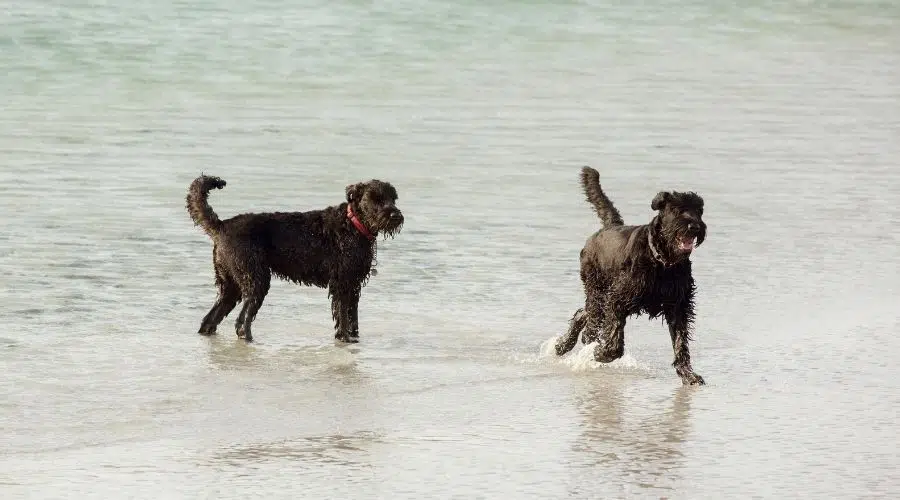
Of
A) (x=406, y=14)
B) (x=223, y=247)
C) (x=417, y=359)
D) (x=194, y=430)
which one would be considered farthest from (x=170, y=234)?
(x=406, y=14)

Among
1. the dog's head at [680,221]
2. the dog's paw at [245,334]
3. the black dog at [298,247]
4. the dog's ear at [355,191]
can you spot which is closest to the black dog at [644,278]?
the dog's head at [680,221]

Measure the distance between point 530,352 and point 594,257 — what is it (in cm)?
66

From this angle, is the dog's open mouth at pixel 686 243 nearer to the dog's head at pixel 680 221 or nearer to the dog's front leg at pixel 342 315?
the dog's head at pixel 680 221

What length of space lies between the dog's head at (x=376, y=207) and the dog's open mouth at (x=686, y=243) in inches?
88.5

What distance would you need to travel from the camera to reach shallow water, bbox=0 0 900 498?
22.8ft

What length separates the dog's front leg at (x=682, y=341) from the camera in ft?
Answer: 28.2

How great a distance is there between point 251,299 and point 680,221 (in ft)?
9.44

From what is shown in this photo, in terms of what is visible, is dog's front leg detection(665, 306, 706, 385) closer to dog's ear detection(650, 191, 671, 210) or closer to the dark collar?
the dark collar

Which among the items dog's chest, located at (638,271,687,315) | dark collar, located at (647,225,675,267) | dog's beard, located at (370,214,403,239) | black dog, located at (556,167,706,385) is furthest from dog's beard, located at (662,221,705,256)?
dog's beard, located at (370,214,403,239)

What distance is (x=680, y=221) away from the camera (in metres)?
8.48

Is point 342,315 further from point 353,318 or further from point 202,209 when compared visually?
point 202,209

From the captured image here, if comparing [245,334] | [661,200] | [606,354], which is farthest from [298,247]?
Answer: [661,200]

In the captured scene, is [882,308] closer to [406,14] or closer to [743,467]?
[743,467]

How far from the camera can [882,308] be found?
431 inches
